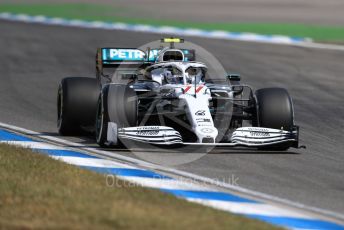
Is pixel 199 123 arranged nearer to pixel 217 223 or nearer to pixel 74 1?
pixel 217 223

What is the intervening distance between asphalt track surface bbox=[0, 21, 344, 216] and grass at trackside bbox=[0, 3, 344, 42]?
3259 millimetres

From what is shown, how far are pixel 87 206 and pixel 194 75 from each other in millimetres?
5343

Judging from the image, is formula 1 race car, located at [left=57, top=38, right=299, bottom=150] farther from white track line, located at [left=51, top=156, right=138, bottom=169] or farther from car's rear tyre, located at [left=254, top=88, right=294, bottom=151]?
white track line, located at [left=51, top=156, right=138, bottom=169]

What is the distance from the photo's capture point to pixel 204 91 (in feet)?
42.0

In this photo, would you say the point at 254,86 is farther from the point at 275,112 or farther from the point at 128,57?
the point at 275,112

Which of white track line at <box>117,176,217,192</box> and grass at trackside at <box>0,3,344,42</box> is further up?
white track line at <box>117,176,217,192</box>

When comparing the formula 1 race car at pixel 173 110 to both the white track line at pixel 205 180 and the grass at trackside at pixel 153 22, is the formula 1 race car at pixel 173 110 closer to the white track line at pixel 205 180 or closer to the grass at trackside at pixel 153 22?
the white track line at pixel 205 180

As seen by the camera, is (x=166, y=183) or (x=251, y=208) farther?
(x=166, y=183)

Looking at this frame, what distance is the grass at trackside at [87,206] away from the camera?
308 inches

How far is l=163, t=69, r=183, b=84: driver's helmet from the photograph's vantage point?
44.0 ft

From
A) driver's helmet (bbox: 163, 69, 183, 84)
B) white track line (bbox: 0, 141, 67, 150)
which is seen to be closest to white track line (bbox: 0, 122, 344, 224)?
white track line (bbox: 0, 141, 67, 150)

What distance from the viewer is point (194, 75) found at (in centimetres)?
1351

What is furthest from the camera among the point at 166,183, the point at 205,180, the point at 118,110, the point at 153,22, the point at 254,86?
the point at 153,22

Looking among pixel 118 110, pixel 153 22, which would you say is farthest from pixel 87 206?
pixel 153 22
